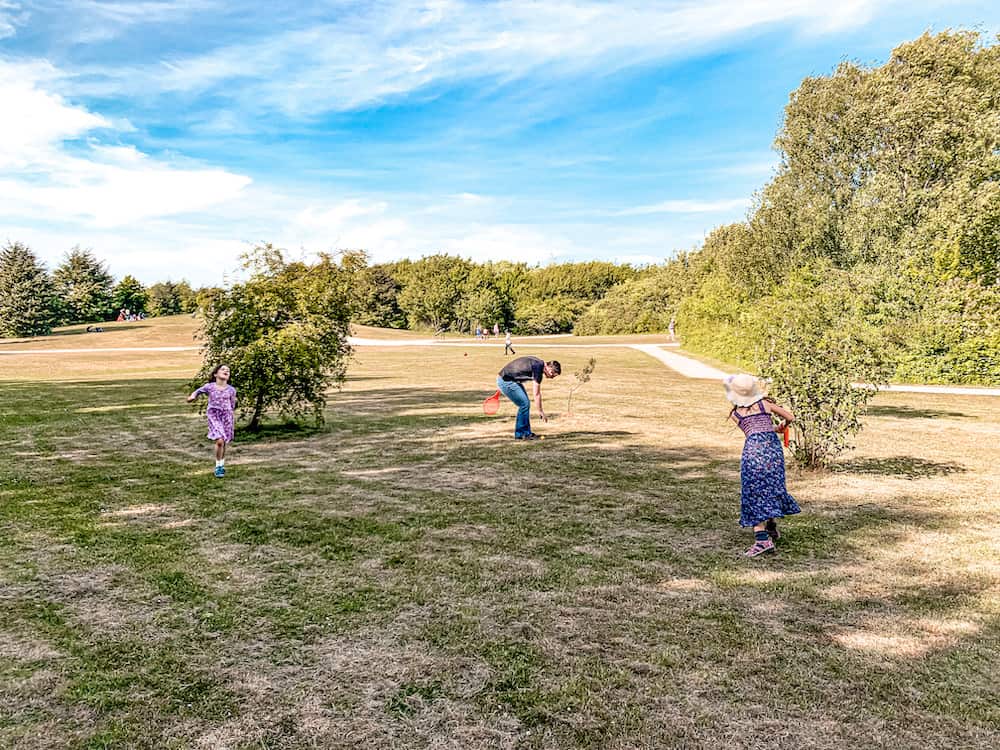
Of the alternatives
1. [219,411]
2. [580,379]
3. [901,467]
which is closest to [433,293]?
[580,379]

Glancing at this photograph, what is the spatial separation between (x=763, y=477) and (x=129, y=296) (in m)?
91.6

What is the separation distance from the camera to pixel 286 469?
397 inches

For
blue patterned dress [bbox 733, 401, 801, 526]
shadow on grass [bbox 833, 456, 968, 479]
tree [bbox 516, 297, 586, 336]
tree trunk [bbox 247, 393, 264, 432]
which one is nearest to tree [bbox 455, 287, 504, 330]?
tree [bbox 516, 297, 586, 336]

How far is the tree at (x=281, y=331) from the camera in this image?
12414 millimetres

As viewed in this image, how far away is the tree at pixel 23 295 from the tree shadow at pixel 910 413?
70.8 m

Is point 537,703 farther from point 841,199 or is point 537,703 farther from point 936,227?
point 841,199

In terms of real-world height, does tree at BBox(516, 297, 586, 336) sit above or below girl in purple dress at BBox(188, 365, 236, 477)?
above

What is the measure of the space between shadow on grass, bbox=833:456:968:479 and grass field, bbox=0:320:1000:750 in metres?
0.07

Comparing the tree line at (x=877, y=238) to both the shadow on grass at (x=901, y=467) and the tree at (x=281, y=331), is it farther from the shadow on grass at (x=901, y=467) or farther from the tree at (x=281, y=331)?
the shadow on grass at (x=901, y=467)

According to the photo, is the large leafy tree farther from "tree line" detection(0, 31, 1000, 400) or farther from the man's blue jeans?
the man's blue jeans

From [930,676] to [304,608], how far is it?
4319mm

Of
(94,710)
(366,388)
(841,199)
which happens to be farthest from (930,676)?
(841,199)

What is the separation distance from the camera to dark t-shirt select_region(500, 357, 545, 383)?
11.9 m

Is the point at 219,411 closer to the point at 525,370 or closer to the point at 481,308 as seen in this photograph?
the point at 525,370
